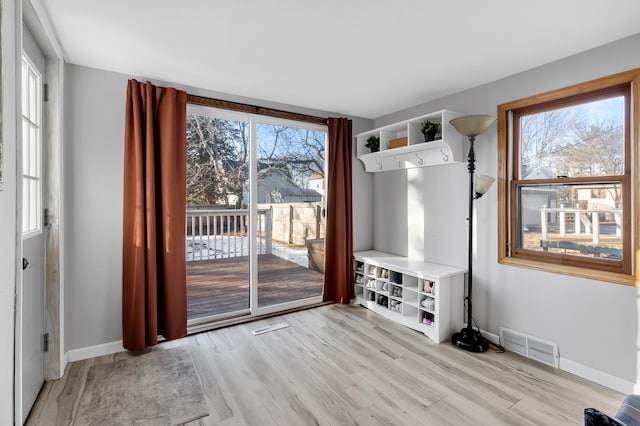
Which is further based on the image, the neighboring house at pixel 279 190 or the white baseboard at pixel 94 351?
the neighboring house at pixel 279 190

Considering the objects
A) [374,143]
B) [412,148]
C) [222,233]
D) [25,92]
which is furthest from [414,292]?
[25,92]

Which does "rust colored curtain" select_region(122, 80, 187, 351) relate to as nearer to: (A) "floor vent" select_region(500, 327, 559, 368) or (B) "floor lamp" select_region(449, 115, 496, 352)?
(B) "floor lamp" select_region(449, 115, 496, 352)

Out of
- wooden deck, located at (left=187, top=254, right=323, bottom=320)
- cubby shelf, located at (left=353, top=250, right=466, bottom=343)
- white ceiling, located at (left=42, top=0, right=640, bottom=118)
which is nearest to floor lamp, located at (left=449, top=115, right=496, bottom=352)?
cubby shelf, located at (left=353, top=250, right=466, bottom=343)

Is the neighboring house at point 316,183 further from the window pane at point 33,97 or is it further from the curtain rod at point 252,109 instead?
the window pane at point 33,97

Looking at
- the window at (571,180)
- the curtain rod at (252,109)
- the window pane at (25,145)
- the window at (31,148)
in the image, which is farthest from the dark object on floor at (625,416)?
the curtain rod at (252,109)

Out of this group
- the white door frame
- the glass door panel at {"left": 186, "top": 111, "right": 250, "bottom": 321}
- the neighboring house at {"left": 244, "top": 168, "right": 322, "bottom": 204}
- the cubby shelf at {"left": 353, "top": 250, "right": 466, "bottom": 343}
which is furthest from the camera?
the neighboring house at {"left": 244, "top": 168, "right": 322, "bottom": 204}

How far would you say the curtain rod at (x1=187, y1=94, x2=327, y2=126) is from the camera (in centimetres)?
311

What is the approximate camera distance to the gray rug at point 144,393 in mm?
1956

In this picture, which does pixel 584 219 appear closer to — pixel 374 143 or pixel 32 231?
pixel 374 143

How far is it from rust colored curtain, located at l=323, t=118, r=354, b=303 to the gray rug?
1874 mm

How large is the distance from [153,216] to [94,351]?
1248 mm

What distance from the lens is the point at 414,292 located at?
3.43 meters

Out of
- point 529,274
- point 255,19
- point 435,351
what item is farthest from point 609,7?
point 435,351

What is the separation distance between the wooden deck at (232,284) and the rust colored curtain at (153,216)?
1.55 feet
